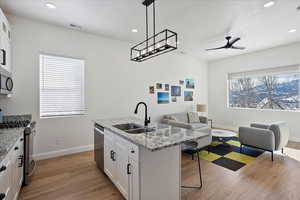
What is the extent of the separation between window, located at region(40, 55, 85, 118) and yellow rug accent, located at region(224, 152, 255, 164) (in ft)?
11.9

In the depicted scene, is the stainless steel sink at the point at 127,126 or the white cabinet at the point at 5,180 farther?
the stainless steel sink at the point at 127,126

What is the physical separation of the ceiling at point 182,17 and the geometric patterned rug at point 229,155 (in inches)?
117

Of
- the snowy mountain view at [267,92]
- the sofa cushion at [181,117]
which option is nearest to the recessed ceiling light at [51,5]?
the sofa cushion at [181,117]

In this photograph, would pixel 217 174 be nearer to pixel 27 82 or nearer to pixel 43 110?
pixel 43 110

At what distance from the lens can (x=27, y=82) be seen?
297 cm

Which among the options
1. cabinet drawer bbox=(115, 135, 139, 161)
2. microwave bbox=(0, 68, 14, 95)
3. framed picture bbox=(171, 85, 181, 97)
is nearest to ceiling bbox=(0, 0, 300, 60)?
microwave bbox=(0, 68, 14, 95)

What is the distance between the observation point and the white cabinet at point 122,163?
1.60 metres

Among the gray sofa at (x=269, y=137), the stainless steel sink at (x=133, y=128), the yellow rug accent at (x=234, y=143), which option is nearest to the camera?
the stainless steel sink at (x=133, y=128)

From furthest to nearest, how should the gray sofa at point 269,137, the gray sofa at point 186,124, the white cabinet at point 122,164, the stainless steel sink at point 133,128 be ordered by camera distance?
1. the gray sofa at point 186,124
2. the gray sofa at point 269,137
3. the stainless steel sink at point 133,128
4. the white cabinet at point 122,164

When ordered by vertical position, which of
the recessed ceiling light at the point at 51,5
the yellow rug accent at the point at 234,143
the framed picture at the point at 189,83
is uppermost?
the recessed ceiling light at the point at 51,5

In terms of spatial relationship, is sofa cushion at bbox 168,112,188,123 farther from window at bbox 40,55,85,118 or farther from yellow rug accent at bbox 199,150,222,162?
window at bbox 40,55,85,118

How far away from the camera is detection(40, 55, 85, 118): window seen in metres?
3.17

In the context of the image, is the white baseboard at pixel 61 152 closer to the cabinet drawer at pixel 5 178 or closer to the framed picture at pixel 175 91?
the cabinet drawer at pixel 5 178

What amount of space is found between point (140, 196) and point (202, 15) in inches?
128
